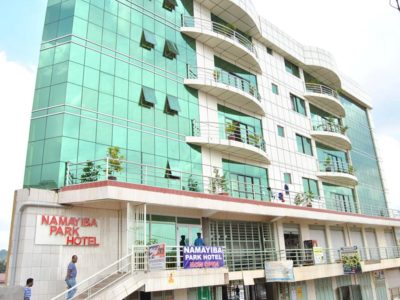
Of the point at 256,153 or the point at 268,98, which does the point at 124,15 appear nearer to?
the point at 256,153

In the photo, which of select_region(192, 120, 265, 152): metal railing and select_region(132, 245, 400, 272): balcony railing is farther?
select_region(192, 120, 265, 152): metal railing

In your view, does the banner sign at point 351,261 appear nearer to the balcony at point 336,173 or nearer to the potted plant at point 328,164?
the balcony at point 336,173

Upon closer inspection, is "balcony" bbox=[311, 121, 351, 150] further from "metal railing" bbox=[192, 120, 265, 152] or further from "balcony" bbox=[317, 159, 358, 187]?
"metal railing" bbox=[192, 120, 265, 152]

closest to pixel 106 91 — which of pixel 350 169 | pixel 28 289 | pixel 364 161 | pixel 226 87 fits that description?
pixel 226 87

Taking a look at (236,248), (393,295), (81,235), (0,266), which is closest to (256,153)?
(236,248)

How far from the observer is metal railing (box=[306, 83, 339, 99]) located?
104 feet

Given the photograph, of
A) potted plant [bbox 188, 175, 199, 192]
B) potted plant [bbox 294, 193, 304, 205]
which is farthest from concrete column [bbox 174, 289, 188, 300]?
potted plant [bbox 294, 193, 304, 205]

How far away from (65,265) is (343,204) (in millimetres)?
24181

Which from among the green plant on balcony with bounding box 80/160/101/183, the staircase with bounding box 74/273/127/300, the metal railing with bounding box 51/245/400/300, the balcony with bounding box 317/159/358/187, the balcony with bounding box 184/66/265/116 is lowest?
the staircase with bounding box 74/273/127/300

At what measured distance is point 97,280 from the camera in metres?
13.6

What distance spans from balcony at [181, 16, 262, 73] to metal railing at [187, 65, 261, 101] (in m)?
1.35

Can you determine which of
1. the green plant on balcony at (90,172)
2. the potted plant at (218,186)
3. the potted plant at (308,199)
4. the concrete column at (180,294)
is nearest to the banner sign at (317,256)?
the potted plant at (308,199)

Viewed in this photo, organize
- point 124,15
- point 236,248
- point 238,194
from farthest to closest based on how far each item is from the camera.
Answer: point 238,194
point 236,248
point 124,15

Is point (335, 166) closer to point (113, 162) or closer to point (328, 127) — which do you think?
point (328, 127)
